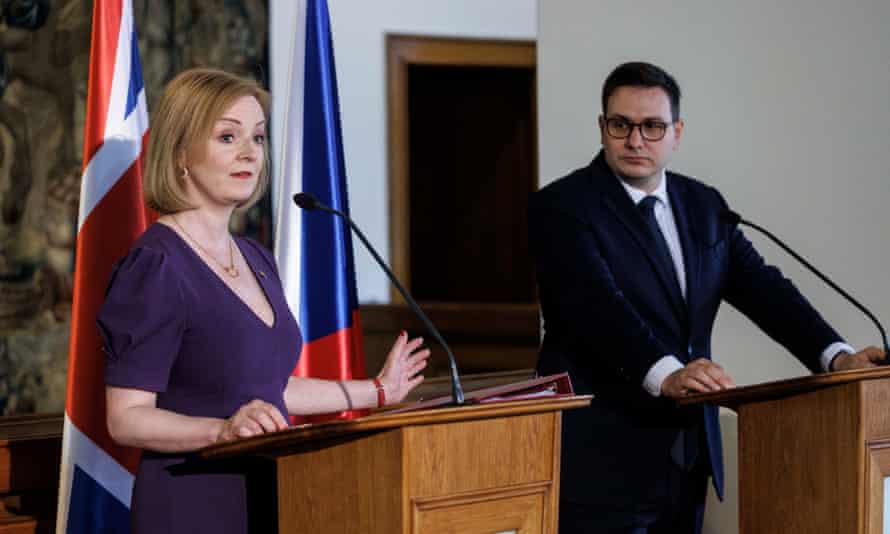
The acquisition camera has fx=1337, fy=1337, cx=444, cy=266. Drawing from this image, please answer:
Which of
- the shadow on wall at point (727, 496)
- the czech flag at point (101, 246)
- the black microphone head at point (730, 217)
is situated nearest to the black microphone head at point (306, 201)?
the czech flag at point (101, 246)

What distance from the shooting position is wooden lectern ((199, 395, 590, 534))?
194cm

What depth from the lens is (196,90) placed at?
215cm

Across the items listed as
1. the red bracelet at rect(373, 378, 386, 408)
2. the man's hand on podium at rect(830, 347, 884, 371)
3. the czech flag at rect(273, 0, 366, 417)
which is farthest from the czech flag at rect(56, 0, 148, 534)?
the man's hand on podium at rect(830, 347, 884, 371)

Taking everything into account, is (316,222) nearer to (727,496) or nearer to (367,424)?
(727,496)

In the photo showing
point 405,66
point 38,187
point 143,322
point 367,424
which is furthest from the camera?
point 405,66

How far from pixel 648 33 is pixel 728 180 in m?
0.55

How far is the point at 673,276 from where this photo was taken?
10.00 feet

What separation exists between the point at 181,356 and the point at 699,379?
1.10 metres

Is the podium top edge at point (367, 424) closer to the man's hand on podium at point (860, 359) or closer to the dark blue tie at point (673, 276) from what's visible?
the dark blue tie at point (673, 276)

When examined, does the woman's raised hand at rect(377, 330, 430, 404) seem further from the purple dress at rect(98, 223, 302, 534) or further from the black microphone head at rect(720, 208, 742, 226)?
the black microphone head at rect(720, 208, 742, 226)

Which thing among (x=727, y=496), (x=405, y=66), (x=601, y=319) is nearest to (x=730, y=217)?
(x=601, y=319)

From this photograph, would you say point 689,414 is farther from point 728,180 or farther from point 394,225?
point 394,225

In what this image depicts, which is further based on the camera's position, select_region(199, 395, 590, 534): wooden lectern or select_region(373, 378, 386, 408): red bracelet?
select_region(373, 378, 386, 408): red bracelet

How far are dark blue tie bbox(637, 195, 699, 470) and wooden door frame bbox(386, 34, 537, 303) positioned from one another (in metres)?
5.72
